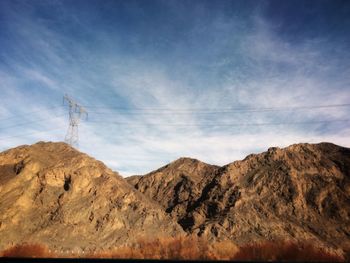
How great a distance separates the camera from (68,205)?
46062mm

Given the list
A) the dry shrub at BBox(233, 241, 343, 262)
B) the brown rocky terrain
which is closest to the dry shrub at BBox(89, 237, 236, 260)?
the dry shrub at BBox(233, 241, 343, 262)

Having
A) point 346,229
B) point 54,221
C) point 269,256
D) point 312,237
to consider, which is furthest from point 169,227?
point 269,256

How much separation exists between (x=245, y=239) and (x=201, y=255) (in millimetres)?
33960

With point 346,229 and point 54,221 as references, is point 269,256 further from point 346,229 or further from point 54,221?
point 346,229

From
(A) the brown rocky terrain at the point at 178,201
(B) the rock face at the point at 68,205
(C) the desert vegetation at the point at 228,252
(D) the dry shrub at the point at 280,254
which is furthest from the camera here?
(A) the brown rocky terrain at the point at 178,201

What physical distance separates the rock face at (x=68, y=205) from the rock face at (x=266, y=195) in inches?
327

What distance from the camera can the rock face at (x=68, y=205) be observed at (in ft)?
135

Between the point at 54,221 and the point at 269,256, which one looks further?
the point at 54,221

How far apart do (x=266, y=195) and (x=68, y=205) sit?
1368 inches

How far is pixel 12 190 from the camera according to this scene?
46.2 meters

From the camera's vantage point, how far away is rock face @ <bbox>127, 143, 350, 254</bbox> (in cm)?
4872

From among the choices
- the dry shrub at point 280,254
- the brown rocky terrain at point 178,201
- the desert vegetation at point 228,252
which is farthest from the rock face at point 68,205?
the dry shrub at point 280,254

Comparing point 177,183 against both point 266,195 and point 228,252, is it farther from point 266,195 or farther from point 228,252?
point 228,252

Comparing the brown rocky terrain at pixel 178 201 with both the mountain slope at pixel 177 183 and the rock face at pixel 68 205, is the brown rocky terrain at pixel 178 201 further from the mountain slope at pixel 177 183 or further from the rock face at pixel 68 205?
the mountain slope at pixel 177 183
